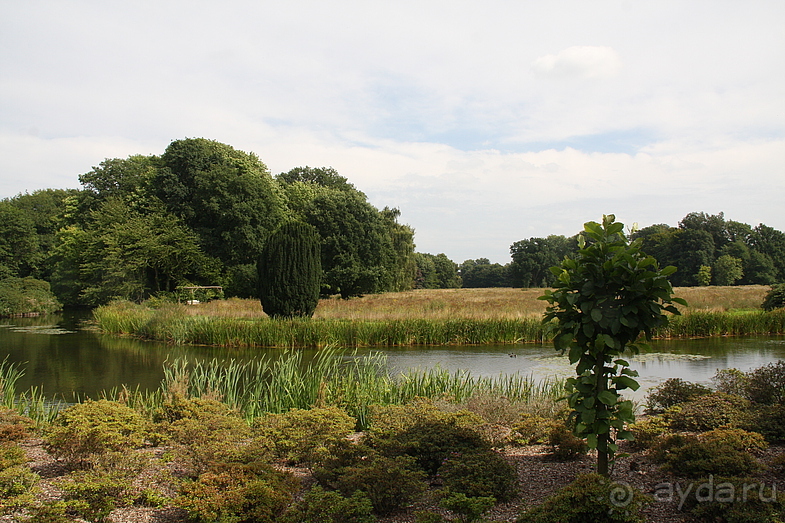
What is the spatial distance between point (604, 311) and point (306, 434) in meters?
2.47

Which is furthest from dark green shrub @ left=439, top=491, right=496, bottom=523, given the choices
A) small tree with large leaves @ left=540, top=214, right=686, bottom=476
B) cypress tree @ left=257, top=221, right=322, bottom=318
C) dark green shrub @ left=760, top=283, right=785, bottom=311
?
dark green shrub @ left=760, top=283, right=785, bottom=311

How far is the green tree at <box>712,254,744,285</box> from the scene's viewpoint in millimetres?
49656

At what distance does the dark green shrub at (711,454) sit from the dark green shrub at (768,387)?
158 centimetres

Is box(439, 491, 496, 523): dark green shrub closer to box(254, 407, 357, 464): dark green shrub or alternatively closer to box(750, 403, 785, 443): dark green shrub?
box(254, 407, 357, 464): dark green shrub

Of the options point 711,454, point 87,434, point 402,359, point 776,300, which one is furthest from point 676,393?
point 776,300

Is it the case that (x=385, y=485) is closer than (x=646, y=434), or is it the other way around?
(x=385, y=485)

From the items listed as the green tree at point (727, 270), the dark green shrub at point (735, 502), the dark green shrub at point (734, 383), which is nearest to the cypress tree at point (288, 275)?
the dark green shrub at point (734, 383)

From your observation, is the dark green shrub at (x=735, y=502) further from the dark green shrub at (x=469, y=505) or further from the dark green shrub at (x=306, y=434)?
the dark green shrub at (x=306, y=434)

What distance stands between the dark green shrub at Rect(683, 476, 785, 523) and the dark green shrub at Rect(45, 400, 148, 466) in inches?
154

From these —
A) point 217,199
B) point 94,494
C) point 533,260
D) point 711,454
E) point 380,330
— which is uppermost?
point 217,199

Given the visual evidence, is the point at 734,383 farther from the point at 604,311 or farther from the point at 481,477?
the point at 481,477

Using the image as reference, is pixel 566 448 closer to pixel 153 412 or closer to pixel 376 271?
pixel 153 412

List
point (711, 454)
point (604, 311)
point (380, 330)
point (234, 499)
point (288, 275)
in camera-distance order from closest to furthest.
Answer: point (234, 499), point (604, 311), point (711, 454), point (380, 330), point (288, 275)

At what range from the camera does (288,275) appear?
1698cm
